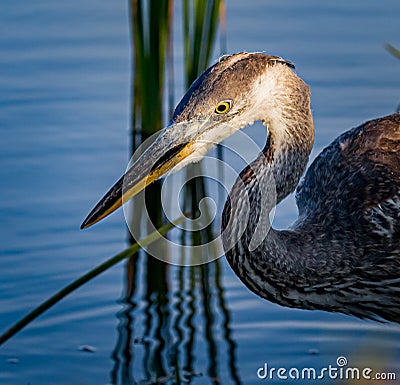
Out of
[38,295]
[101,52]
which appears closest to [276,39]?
[101,52]

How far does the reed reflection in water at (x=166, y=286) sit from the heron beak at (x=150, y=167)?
105 centimetres

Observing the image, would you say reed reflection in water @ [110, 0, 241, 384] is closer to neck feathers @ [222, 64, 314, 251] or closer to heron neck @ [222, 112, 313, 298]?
heron neck @ [222, 112, 313, 298]

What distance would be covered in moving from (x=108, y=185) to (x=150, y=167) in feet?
8.86

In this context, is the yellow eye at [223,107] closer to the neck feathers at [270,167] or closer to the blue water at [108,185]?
the neck feathers at [270,167]

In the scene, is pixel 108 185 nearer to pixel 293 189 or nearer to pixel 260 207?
pixel 293 189

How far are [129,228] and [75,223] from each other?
35 centimetres

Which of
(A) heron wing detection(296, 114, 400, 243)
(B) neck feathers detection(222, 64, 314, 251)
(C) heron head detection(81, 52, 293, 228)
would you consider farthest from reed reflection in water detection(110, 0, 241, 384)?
(C) heron head detection(81, 52, 293, 228)

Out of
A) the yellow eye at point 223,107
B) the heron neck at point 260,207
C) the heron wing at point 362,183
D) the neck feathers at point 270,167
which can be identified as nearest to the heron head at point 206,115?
the yellow eye at point 223,107

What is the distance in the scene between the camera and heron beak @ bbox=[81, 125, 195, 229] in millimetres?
4512

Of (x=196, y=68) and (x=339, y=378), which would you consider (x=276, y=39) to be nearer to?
(x=196, y=68)

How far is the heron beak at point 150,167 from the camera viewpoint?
451cm

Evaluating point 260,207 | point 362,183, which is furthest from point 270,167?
point 362,183

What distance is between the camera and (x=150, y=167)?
4547 millimetres

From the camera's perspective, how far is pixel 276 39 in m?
8.43
